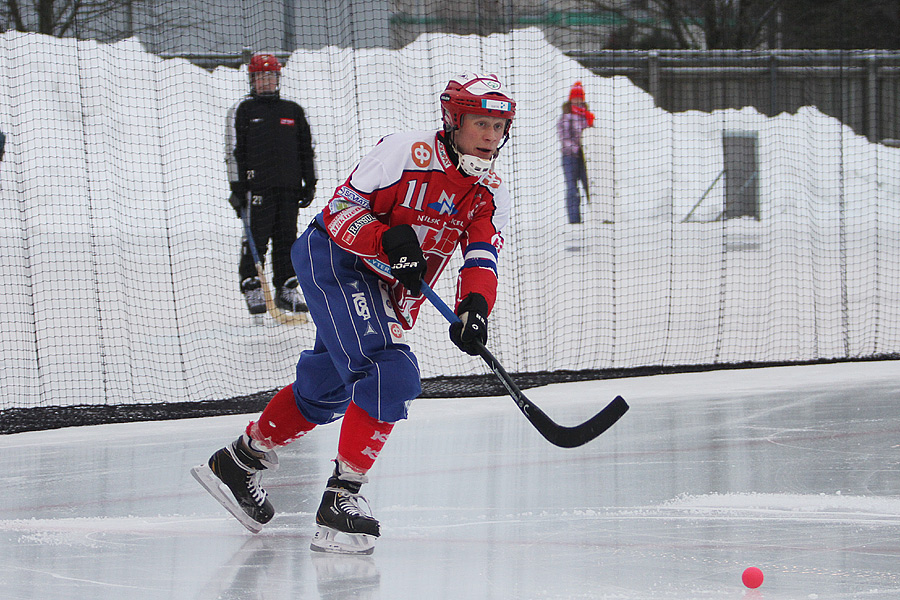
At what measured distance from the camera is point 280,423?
2.42 meters

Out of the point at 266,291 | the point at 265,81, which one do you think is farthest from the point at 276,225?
the point at 265,81

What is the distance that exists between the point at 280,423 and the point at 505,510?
614 mm

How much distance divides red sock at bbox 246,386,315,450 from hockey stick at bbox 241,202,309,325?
3.01 m

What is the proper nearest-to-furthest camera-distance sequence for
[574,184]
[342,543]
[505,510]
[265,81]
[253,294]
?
[342,543] → [505,510] → [265,81] → [253,294] → [574,184]

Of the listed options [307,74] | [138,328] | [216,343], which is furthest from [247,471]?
[307,74]

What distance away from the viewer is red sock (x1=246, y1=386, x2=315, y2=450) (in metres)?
2.43

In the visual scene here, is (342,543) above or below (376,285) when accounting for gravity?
below

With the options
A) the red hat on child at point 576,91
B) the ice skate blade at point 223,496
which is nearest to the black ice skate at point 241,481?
the ice skate blade at point 223,496

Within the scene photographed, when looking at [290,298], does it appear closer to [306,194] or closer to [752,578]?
[306,194]

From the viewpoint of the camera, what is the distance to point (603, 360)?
16.9 ft

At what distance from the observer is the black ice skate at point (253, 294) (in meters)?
5.71

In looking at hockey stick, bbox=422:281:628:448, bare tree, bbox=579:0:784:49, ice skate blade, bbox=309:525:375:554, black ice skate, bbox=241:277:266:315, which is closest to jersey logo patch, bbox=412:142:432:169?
hockey stick, bbox=422:281:628:448

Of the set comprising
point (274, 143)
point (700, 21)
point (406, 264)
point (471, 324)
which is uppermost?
point (700, 21)

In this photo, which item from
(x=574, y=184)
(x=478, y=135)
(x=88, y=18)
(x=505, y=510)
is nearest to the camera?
(x=478, y=135)
